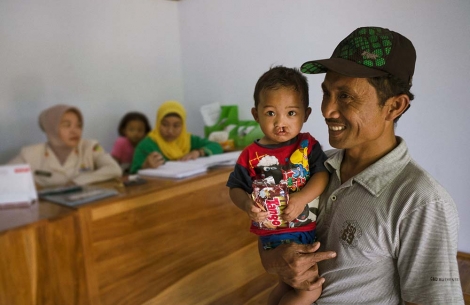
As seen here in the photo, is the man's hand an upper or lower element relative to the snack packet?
lower

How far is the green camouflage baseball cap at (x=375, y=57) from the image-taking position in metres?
0.89

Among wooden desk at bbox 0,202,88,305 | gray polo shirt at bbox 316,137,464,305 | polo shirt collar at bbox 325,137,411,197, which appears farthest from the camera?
wooden desk at bbox 0,202,88,305

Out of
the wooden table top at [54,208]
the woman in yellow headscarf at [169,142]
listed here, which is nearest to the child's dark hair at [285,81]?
the wooden table top at [54,208]

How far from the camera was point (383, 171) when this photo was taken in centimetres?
94

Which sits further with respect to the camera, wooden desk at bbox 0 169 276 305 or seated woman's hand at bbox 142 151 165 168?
seated woman's hand at bbox 142 151 165 168

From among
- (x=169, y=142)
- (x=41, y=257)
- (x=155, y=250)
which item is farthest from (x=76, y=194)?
(x=169, y=142)

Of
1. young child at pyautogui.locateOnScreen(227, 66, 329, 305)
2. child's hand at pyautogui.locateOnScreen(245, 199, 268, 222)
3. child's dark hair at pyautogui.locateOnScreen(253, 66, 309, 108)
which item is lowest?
child's hand at pyautogui.locateOnScreen(245, 199, 268, 222)

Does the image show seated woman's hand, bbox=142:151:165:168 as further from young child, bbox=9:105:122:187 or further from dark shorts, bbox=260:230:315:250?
dark shorts, bbox=260:230:315:250

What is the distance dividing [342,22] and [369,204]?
1992mm

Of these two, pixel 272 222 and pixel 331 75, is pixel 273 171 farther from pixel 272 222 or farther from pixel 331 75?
pixel 331 75

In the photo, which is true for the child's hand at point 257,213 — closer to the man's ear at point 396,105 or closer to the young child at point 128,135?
the man's ear at point 396,105

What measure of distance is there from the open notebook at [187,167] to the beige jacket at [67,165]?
0.75 feet

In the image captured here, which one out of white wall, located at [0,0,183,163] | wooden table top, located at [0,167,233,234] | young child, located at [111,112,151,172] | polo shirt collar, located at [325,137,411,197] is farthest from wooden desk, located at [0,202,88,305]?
young child, located at [111,112,151,172]

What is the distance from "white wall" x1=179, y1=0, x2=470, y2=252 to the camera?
220cm
